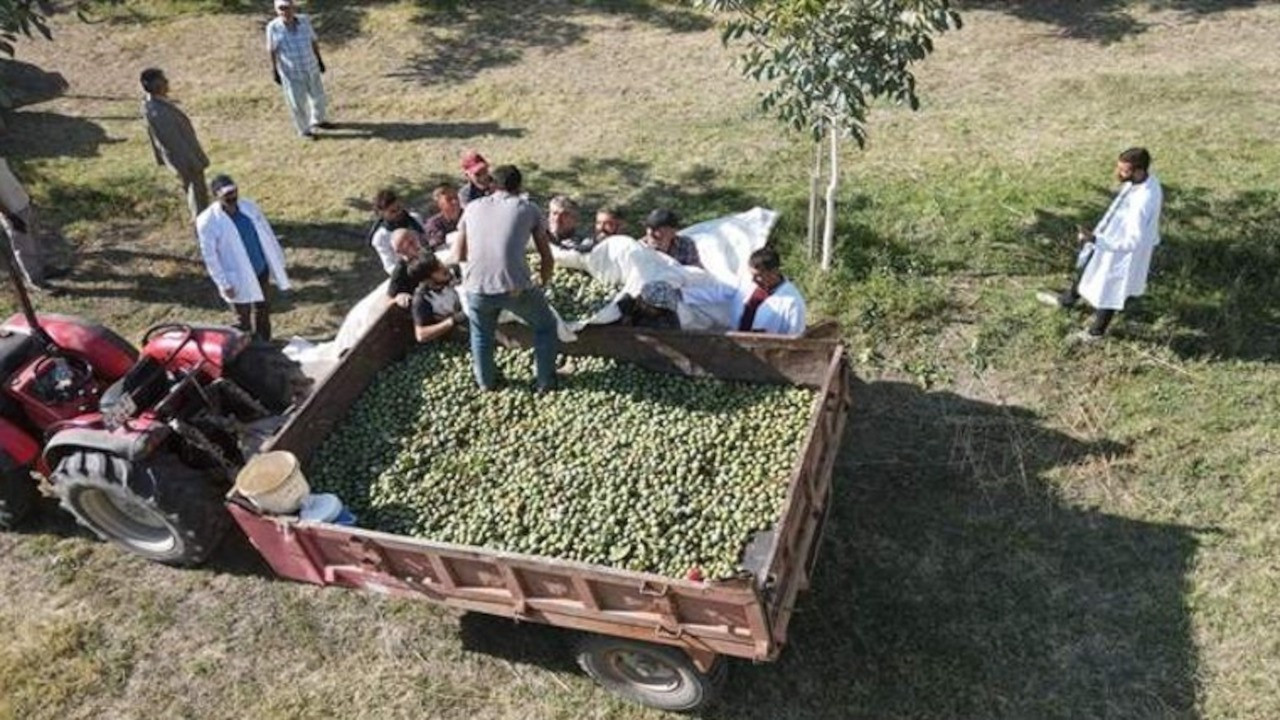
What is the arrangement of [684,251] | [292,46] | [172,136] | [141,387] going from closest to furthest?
[141,387], [684,251], [172,136], [292,46]

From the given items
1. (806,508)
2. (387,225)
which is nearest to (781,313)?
(806,508)

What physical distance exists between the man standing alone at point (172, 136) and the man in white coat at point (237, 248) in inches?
60.7

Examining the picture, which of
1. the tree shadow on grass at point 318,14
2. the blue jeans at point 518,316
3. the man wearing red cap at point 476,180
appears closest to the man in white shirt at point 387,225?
the man wearing red cap at point 476,180

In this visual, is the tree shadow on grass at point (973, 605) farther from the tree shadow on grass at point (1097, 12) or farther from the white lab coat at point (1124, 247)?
the tree shadow on grass at point (1097, 12)

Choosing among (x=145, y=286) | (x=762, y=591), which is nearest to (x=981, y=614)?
(x=762, y=591)

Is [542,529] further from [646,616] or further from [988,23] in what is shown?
[988,23]

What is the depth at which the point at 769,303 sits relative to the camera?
7.01 m

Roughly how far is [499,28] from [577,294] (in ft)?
27.5

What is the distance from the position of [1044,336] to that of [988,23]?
→ 6.94 m

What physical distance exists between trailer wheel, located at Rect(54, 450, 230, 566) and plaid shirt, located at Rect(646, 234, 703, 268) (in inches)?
→ 142

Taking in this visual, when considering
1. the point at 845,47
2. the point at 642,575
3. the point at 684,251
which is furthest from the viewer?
the point at 684,251

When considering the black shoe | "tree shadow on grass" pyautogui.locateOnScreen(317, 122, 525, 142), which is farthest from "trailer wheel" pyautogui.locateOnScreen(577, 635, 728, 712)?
"tree shadow on grass" pyautogui.locateOnScreen(317, 122, 525, 142)

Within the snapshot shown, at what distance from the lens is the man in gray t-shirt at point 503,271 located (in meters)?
6.34

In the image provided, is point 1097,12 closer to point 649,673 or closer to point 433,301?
point 433,301
